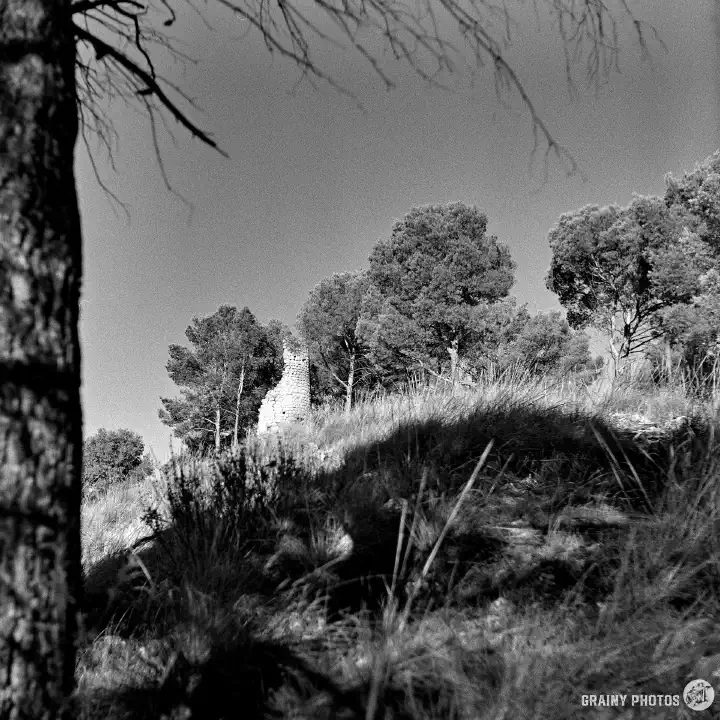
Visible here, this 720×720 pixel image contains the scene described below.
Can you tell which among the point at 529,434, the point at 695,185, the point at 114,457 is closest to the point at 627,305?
the point at 695,185

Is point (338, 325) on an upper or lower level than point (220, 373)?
upper

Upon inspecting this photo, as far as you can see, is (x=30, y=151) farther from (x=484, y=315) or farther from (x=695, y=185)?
(x=695, y=185)

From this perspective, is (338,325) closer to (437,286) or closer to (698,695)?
(437,286)

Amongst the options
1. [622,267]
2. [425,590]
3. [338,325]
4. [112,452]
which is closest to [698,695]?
[425,590]

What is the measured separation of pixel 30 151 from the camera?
4.46ft

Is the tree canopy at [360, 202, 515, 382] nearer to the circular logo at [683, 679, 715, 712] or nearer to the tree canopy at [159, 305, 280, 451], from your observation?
the tree canopy at [159, 305, 280, 451]

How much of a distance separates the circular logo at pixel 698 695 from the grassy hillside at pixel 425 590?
32 millimetres

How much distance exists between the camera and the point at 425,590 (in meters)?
1.88

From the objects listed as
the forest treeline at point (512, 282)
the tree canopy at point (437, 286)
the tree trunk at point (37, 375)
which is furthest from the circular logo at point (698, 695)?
the tree canopy at point (437, 286)

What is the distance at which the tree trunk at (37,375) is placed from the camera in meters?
1.25

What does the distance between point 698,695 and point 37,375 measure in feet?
6.18

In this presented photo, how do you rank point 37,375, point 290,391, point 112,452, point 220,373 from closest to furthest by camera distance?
1. point 37,375
2. point 290,391
3. point 220,373
4. point 112,452

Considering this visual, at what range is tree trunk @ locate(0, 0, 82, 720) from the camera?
4.11ft

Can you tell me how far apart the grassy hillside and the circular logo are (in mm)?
32
